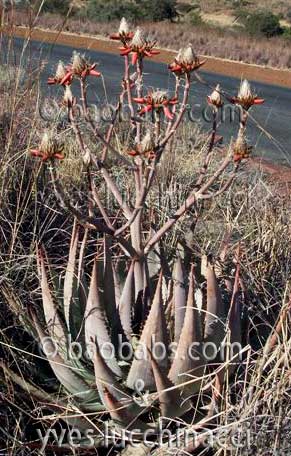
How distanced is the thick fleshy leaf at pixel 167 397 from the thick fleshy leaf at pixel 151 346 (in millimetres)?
78

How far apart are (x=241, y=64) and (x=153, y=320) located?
1915 centimetres

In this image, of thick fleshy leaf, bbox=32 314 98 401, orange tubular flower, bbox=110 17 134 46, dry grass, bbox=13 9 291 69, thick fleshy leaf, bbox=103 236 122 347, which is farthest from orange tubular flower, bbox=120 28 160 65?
dry grass, bbox=13 9 291 69

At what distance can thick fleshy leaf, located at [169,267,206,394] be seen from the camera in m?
2.83

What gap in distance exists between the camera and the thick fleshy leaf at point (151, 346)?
282 centimetres

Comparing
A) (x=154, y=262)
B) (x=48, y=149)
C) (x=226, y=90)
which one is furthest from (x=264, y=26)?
(x=48, y=149)

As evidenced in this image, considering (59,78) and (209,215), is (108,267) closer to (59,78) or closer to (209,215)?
(59,78)

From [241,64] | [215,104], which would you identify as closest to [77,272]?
[215,104]

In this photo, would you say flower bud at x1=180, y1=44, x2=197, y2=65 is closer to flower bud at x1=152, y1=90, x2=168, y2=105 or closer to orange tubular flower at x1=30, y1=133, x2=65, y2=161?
flower bud at x1=152, y1=90, x2=168, y2=105

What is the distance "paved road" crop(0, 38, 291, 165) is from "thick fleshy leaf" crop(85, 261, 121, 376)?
4152 mm

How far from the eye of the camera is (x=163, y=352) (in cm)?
290

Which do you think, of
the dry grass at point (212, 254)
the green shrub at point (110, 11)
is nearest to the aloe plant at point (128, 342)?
the dry grass at point (212, 254)

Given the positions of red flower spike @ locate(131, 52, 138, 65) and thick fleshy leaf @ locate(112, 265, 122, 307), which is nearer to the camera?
red flower spike @ locate(131, 52, 138, 65)

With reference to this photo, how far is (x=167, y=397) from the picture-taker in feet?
9.36

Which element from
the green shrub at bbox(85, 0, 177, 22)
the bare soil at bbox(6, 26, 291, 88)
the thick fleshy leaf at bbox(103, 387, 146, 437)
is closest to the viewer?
the thick fleshy leaf at bbox(103, 387, 146, 437)
